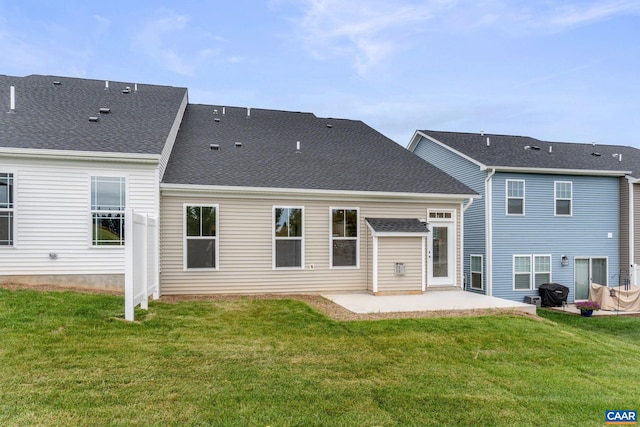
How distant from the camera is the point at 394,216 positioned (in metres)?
12.1

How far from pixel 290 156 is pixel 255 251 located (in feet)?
11.4

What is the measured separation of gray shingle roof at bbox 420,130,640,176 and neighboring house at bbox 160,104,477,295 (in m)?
3.94

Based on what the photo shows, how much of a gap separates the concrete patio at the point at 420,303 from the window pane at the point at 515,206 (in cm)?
537

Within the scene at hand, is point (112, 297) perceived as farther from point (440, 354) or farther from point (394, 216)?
point (394, 216)

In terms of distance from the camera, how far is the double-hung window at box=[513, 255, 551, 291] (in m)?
15.3

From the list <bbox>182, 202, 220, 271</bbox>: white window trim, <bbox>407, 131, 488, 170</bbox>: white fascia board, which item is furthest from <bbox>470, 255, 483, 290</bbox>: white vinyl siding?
<bbox>182, 202, 220, 271</bbox>: white window trim

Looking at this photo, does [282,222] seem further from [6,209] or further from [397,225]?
[6,209]

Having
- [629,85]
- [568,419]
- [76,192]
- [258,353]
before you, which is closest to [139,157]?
[76,192]

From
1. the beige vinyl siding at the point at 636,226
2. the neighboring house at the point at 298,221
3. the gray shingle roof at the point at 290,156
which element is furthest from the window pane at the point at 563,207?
the gray shingle roof at the point at 290,156

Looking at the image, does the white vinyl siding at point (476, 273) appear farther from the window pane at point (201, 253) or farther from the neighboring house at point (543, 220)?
the window pane at point (201, 253)

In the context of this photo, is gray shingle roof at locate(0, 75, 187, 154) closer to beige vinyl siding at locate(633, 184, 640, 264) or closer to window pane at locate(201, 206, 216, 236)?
window pane at locate(201, 206, 216, 236)

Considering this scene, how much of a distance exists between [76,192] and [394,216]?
8.26 meters

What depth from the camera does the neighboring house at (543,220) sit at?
15188mm

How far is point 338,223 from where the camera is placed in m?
11.7
